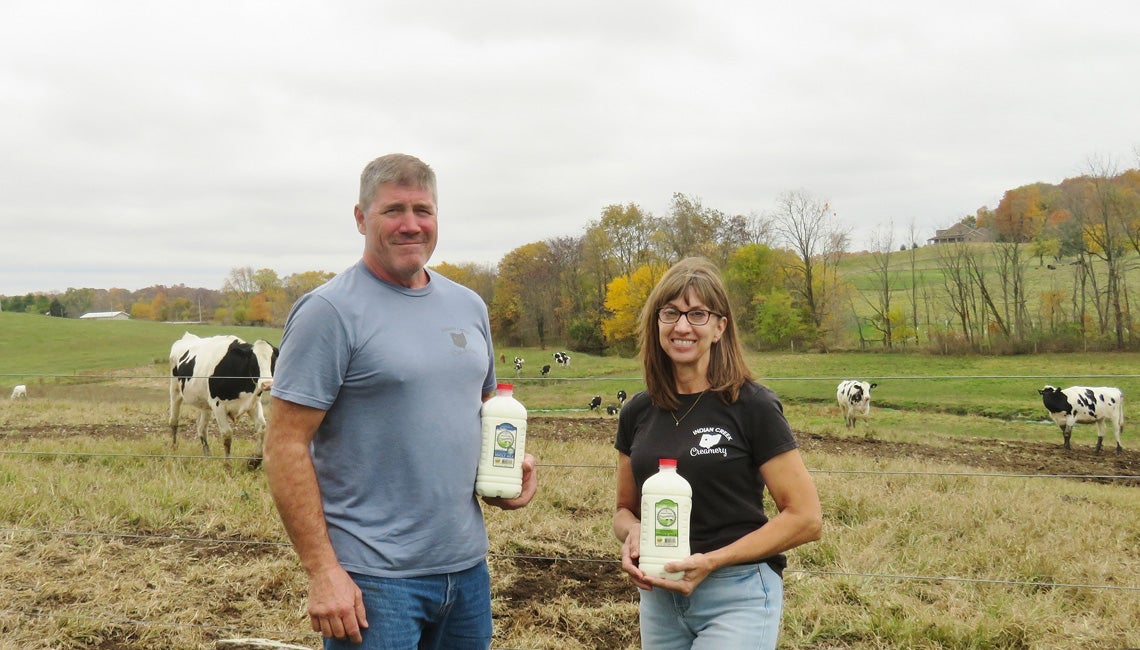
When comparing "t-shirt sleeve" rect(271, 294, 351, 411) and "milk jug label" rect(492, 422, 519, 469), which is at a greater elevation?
"t-shirt sleeve" rect(271, 294, 351, 411)

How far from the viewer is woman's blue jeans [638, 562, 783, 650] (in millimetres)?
2281

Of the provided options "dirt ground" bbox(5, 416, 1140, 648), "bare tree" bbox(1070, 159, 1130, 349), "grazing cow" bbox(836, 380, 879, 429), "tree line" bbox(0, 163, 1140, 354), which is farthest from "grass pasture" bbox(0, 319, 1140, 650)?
"bare tree" bbox(1070, 159, 1130, 349)

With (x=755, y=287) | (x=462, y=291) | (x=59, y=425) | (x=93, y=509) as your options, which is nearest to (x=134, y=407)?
(x=59, y=425)

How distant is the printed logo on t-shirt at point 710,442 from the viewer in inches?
94.1

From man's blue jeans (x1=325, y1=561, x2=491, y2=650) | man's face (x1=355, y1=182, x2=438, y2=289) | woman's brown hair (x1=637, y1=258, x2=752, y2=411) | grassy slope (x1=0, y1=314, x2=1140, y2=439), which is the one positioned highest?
man's face (x1=355, y1=182, x2=438, y2=289)

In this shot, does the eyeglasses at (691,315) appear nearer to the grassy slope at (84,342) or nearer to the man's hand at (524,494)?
the man's hand at (524,494)

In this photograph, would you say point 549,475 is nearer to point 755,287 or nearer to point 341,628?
point 341,628

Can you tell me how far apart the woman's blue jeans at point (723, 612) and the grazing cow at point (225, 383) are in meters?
8.35

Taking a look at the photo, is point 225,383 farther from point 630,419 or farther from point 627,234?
point 627,234

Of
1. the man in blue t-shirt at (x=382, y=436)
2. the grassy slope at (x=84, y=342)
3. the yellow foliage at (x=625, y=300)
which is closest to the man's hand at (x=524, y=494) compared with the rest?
the man in blue t-shirt at (x=382, y=436)

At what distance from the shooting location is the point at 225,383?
10.1 meters

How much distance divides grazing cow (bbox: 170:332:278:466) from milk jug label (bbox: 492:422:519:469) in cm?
792

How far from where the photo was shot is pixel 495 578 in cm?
520

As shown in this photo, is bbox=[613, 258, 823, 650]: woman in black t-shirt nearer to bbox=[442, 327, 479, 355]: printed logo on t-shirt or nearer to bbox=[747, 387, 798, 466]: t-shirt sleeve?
bbox=[747, 387, 798, 466]: t-shirt sleeve
